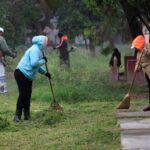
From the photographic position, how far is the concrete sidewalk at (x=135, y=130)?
6.42m

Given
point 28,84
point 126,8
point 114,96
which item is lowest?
point 114,96

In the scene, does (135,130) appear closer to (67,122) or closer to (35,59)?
(67,122)

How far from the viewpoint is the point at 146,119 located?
8008 mm

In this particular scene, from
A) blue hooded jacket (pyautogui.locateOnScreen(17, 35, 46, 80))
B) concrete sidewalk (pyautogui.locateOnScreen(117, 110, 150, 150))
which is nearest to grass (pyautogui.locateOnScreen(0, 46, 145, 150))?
concrete sidewalk (pyautogui.locateOnScreen(117, 110, 150, 150))

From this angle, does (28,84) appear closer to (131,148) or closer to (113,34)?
(131,148)

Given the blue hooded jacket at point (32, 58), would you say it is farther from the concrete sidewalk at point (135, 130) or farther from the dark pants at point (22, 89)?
the concrete sidewalk at point (135, 130)

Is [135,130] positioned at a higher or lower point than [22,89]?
lower

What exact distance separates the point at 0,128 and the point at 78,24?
28118 mm

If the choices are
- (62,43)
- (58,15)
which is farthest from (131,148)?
(58,15)

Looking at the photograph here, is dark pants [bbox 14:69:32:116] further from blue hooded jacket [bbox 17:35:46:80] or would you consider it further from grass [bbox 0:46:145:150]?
grass [bbox 0:46:145:150]

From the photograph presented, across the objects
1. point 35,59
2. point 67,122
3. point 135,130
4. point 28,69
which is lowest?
point 67,122

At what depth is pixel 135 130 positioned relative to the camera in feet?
23.6

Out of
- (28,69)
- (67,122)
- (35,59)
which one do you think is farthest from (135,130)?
(28,69)

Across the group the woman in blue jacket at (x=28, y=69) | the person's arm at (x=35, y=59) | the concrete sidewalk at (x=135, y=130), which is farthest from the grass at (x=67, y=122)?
the person's arm at (x=35, y=59)
